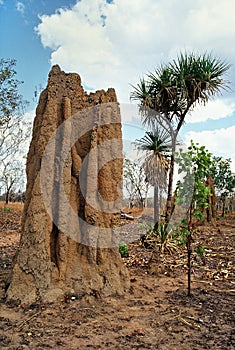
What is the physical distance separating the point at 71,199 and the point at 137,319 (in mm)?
1875

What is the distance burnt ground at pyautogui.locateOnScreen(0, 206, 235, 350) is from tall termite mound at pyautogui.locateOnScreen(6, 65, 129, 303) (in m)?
0.29

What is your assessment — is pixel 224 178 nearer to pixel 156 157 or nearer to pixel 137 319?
pixel 156 157

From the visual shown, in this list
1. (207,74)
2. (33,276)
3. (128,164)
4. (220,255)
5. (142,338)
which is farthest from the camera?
(128,164)

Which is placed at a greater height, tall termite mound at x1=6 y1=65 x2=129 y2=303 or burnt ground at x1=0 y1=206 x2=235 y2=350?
tall termite mound at x1=6 y1=65 x2=129 y2=303

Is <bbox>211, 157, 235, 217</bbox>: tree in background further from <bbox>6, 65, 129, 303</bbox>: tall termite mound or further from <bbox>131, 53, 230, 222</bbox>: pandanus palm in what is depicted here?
<bbox>6, 65, 129, 303</bbox>: tall termite mound

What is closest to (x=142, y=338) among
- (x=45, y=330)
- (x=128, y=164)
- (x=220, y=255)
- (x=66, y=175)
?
(x=45, y=330)

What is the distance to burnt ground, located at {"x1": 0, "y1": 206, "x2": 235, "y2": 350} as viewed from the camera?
370 cm

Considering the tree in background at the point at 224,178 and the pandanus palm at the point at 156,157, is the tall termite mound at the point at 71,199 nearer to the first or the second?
the pandanus palm at the point at 156,157

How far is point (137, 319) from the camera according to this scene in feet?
14.2

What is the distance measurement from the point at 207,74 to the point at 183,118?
146 cm

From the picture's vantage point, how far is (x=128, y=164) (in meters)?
25.4

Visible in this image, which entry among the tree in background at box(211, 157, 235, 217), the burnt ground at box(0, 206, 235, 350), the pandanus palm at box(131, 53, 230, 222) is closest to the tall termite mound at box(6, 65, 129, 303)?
the burnt ground at box(0, 206, 235, 350)

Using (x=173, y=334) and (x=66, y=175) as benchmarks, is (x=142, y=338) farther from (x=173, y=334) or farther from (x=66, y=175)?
(x=66, y=175)

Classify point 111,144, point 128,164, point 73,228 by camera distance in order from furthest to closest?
1. point 128,164
2. point 111,144
3. point 73,228
